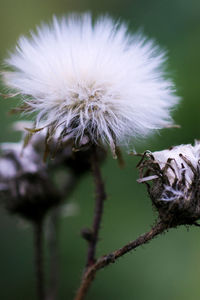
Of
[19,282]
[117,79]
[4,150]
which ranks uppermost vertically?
[117,79]

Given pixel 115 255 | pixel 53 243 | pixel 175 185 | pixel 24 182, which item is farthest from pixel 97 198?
pixel 53 243

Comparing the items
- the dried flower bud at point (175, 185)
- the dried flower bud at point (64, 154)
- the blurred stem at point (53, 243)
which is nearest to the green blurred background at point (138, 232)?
the dried flower bud at point (64, 154)

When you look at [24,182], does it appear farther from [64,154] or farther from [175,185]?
[175,185]

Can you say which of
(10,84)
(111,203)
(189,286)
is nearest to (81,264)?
(111,203)

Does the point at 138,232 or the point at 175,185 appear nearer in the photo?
the point at 175,185

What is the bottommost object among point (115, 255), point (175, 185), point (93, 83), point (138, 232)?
point (138, 232)

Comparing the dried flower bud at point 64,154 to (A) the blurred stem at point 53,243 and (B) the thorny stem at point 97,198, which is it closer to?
(A) the blurred stem at point 53,243

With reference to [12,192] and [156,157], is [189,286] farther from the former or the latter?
[156,157]
